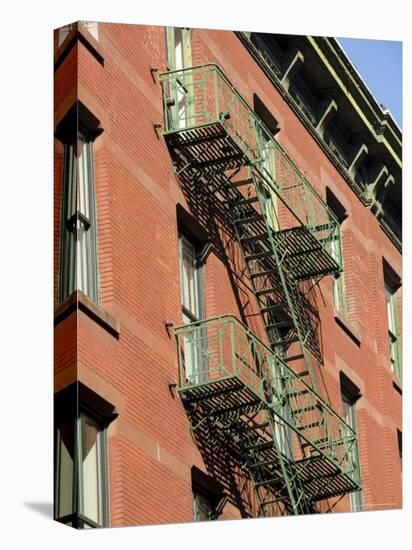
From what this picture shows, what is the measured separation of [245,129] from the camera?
80.5 feet

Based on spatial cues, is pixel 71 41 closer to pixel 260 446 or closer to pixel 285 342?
pixel 260 446

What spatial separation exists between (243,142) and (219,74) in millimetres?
987

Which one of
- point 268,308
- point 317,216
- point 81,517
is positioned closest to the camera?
point 81,517

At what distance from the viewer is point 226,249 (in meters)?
24.2

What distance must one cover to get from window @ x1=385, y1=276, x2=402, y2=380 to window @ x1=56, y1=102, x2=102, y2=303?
828cm

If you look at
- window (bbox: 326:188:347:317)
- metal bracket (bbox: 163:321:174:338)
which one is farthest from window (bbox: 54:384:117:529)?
window (bbox: 326:188:347:317)

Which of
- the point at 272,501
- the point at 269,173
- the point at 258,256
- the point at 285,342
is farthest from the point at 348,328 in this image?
the point at 272,501

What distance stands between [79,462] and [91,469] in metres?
0.28

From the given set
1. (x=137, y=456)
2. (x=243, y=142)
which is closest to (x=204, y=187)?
(x=243, y=142)

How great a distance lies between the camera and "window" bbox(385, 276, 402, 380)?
92.1ft

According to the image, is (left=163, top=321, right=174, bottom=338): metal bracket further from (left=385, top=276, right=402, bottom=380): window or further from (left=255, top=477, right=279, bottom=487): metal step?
(left=385, top=276, right=402, bottom=380): window

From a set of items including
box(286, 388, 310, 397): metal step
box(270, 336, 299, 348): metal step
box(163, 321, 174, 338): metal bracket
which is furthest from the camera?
box(270, 336, 299, 348): metal step

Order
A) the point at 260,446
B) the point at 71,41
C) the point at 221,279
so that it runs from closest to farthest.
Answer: the point at 71,41, the point at 260,446, the point at 221,279
